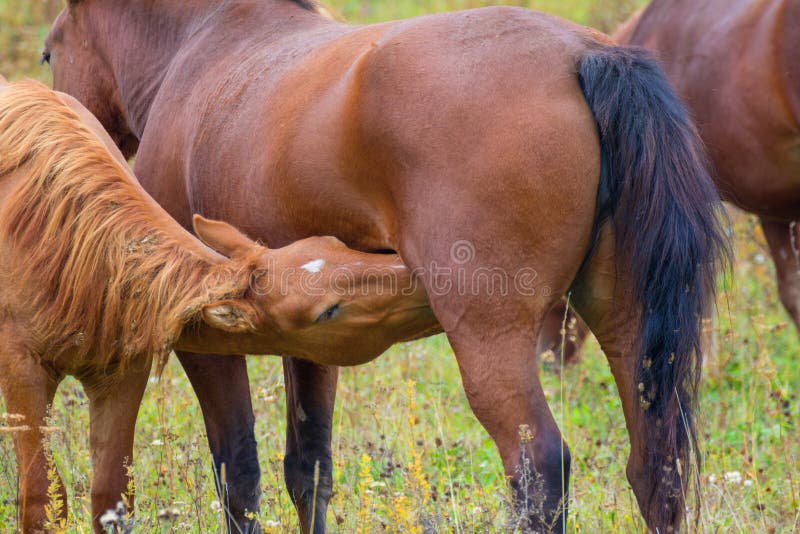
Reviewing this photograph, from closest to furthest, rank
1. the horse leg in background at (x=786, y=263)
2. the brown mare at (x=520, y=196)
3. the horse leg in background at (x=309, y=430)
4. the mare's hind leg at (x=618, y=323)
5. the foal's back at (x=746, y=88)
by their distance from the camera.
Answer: the brown mare at (x=520, y=196) < the mare's hind leg at (x=618, y=323) < the horse leg in background at (x=309, y=430) < the foal's back at (x=746, y=88) < the horse leg in background at (x=786, y=263)

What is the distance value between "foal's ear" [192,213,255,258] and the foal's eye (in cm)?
32

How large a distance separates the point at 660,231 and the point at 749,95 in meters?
2.74

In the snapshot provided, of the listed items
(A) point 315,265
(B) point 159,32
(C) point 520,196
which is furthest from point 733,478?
(B) point 159,32

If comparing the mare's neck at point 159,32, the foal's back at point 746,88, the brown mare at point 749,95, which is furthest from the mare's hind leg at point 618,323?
the brown mare at point 749,95

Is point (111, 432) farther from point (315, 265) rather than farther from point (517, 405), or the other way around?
point (517, 405)

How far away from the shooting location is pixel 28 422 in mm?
3102

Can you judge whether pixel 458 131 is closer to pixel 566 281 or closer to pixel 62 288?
pixel 566 281

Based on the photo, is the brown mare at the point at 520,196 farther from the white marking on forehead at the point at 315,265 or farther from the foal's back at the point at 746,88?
the foal's back at the point at 746,88

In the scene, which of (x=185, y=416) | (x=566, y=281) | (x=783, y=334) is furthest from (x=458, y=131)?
(x=783, y=334)

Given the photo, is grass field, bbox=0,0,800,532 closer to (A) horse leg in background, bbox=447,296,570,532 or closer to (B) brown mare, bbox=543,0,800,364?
(A) horse leg in background, bbox=447,296,570,532

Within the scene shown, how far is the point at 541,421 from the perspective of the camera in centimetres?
262

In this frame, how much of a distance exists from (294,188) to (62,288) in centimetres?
80

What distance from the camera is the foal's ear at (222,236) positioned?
9.62 ft

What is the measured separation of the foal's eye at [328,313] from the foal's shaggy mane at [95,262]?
26 centimetres
